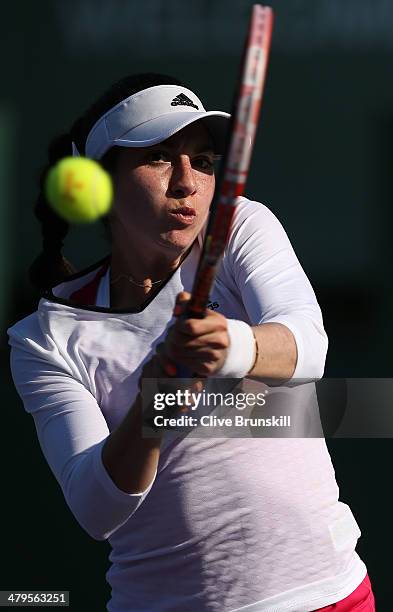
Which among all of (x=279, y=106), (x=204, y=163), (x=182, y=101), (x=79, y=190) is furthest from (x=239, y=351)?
(x=279, y=106)

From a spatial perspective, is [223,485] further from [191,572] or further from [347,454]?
[347,454]

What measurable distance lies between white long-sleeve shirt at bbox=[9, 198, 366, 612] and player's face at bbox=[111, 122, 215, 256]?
2.5 inches

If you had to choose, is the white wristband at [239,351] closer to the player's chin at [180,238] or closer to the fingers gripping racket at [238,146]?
the fingers gripping racket at [238,146]

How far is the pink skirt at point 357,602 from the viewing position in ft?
6.47

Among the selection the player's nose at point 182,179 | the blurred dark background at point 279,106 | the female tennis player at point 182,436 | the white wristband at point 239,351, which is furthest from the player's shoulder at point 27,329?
the blurred dark background at point 279,106

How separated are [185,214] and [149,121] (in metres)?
0.19

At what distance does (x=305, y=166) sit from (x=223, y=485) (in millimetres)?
2832

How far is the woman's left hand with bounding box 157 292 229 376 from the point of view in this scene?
1.55m

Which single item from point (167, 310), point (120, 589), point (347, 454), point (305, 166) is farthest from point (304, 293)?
point (305, 166)

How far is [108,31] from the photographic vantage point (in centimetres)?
464

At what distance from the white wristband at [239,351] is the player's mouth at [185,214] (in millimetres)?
391

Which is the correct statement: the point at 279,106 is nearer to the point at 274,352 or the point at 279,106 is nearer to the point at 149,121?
the point at 149,121

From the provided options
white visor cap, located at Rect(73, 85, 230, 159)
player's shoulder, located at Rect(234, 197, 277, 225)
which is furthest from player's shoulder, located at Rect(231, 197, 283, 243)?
white visor cap, located at Rect(73, 85, 230, 159)

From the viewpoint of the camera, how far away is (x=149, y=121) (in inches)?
81.3
